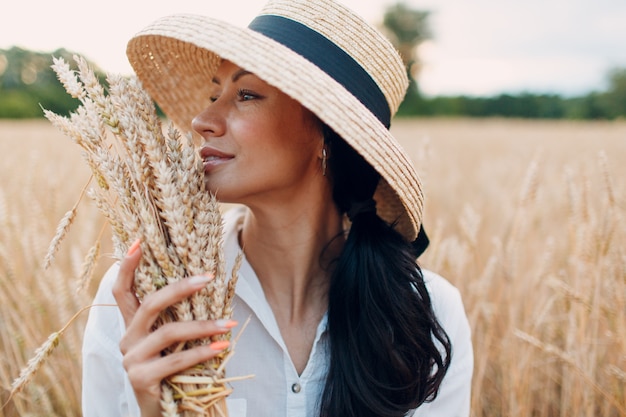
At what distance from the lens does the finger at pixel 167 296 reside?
0.90 meters

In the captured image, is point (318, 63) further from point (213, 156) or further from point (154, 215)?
point (154, 215)

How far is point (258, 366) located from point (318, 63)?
0.79 m

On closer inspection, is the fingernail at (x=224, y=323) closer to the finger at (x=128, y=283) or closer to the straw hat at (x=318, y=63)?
the finger at (x=128, y=283)

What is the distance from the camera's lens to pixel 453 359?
156 centimetres

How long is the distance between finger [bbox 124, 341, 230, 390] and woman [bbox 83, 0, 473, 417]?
348 millimetres

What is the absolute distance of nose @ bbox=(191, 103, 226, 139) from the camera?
1.29 meters

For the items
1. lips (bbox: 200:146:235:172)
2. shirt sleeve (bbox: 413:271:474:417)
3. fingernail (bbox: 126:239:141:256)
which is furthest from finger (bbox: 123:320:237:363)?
shirt sleeve (bbox: 413:271:474:417)

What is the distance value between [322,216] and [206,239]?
0.73 metres

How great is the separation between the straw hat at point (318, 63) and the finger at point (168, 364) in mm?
541

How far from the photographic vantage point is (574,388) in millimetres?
1764

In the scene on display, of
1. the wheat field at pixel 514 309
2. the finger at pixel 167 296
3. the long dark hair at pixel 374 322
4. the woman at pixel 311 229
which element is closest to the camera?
the finger at pixel 167 296

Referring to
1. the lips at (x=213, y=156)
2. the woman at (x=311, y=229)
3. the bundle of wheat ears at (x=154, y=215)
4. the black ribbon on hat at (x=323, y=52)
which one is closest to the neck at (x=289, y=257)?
the woman at (x=311, y=229)

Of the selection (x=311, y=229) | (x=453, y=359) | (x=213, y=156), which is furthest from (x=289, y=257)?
(x=453, y=359)

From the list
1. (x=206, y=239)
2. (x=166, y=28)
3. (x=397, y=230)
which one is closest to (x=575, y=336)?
(x=397, y=230)
